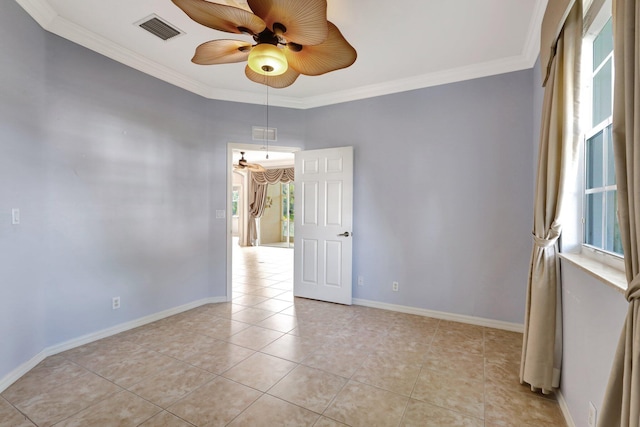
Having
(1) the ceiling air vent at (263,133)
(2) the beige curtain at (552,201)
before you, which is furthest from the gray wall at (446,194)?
(2) the beige curtain at (552,201)

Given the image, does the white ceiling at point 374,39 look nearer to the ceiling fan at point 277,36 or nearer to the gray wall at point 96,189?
the gray wall at point 96,189

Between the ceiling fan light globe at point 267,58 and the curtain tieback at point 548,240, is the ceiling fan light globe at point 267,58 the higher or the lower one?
the higher one

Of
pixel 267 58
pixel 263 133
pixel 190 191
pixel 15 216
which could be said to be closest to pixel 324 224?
pixel 263 133

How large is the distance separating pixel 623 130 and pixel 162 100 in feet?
13.0

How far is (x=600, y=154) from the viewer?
5.58 feet

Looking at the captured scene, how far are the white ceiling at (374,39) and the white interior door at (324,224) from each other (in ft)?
3.30

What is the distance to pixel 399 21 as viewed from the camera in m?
2.52

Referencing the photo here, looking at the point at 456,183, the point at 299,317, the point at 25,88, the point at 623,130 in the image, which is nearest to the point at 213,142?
the point at 25,88

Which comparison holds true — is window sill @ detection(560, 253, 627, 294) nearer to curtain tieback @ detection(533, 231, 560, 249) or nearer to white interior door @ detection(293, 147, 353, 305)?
curtain tieback @ detection(533, 231, 560, 249)

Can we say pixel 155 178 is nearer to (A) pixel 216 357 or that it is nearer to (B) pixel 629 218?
(A) pixel 216 357

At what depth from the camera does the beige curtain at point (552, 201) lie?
1.77m

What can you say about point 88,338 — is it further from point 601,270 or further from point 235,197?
point 235,197

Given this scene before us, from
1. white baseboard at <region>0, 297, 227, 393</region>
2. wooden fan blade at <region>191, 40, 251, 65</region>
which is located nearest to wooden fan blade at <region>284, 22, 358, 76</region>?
wooden fan blade at <region>191, 40, 251, 65</region>

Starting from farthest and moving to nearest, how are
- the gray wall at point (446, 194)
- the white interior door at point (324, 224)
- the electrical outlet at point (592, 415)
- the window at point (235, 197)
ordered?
the window at point (235, 197) → the white interior door at point (324, 224) → the gray wall at point (446, 194) → the electrical outlet at point (592, 415)
